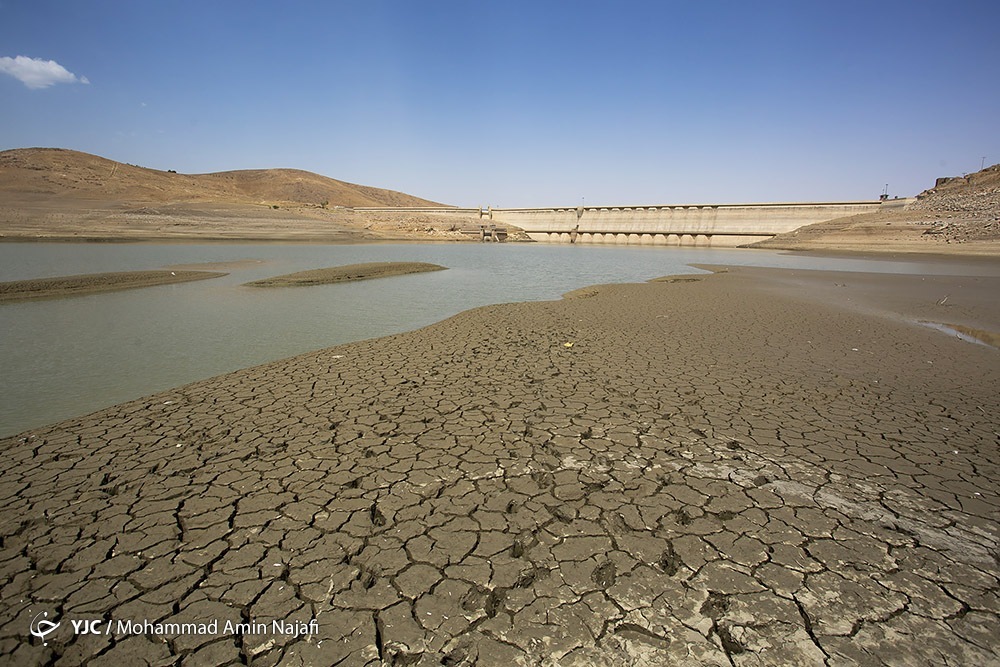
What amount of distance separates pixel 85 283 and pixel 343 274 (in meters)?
9.38

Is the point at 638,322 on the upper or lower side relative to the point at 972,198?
lower

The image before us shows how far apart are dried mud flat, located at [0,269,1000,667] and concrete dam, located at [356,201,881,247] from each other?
62.5 meters

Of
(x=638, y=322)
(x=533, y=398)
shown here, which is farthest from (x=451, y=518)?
(x=638, y=322)

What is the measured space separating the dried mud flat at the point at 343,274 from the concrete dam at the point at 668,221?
170 feet

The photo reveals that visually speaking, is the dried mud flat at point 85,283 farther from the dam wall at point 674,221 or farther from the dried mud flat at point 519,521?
the dam wall at point 674,221

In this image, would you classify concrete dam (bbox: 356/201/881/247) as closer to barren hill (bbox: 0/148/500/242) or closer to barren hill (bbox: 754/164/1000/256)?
barren hill (bbox: 754/164/1000/256)

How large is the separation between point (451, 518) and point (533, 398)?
283 centimetres

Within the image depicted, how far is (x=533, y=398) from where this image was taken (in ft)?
20.5

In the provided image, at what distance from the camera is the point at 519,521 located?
3.57 metres

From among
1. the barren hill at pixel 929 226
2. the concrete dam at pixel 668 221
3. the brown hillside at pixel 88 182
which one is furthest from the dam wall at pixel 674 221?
the brown hillside at pixel 88 182

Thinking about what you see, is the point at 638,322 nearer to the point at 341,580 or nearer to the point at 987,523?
the point at 987,523

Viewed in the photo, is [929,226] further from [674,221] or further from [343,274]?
[343,274]

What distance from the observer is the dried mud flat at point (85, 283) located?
14977mm

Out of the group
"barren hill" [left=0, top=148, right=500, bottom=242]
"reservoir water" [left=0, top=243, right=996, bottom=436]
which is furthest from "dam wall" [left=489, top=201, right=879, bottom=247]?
"reservoir water" [left=0, top=243, right=996, bottom=436]
